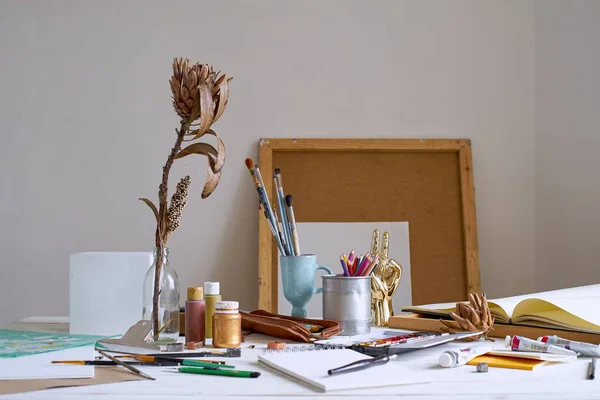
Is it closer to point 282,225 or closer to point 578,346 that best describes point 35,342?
point 282,225

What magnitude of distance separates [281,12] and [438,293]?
1.34 m

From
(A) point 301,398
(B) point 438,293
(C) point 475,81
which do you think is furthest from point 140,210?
(A) point 301,398

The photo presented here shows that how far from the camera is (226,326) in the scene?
119cm

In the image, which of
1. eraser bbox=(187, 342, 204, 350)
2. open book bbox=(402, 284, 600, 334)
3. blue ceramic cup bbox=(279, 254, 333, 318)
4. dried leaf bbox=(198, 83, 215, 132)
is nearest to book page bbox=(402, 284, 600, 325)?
open book bbox=(402, 284, 600, 334)

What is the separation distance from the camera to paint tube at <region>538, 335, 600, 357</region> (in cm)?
109

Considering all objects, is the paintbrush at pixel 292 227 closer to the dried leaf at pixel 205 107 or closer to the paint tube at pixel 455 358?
the dried leaf at pixel 205 107

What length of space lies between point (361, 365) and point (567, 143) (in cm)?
199

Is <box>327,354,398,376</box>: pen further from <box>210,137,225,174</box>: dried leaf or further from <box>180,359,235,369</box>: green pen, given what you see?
<box>210,137,225,174</box>: dried leaf

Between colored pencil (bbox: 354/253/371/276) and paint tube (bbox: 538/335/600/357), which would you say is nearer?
paint tube (bbox: 538/335/600/357)

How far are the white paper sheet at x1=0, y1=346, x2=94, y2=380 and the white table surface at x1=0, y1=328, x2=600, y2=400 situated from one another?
78 millimetres

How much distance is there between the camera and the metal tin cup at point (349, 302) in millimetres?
1304

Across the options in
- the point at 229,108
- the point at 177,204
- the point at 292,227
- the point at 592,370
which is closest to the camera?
the point at 592,370

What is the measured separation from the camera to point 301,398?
83 cm

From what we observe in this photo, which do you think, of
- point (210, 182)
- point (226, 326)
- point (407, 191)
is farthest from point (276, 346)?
point (407, 191)
